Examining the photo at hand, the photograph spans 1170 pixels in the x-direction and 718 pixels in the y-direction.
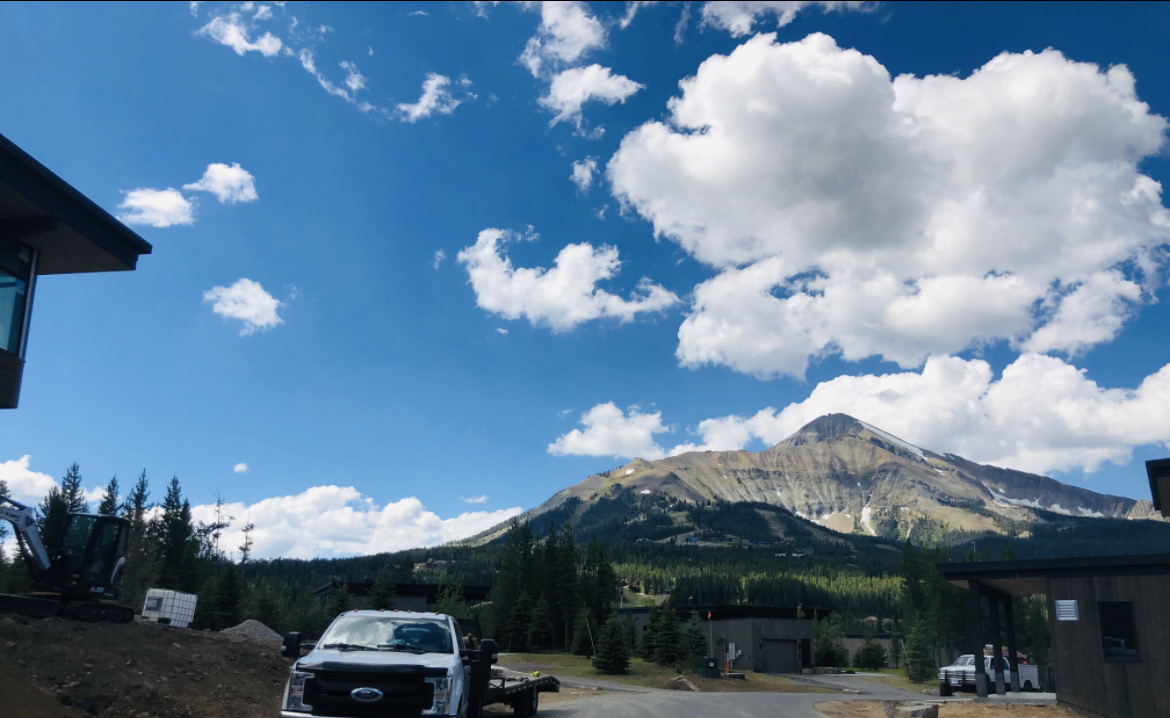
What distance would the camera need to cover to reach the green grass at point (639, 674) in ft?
138

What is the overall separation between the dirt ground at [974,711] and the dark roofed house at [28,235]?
902 inches

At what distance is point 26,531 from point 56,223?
12255mm

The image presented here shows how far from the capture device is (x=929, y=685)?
51.2 m

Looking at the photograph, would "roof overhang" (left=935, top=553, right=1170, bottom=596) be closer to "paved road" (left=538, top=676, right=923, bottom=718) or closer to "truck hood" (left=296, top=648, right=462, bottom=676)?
"paved road" (left=538, top=676, right=923, bottom=718)

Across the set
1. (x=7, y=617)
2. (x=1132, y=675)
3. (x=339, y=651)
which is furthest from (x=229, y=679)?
(x=1132, y=675)

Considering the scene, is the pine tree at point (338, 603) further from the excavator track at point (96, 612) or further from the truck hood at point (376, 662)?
the truck hood at point (376, 662)

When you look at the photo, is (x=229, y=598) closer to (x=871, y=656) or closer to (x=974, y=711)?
(x=974, y=711)

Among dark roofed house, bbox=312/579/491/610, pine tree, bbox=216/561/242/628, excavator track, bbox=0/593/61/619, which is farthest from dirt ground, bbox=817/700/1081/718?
dark roofed house, bbox=312/579/491/610

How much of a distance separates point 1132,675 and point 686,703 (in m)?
12.9

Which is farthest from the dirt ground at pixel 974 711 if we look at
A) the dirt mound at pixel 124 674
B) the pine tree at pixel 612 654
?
the pine tree at pixel 612 654

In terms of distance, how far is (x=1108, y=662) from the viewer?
21.0 meters

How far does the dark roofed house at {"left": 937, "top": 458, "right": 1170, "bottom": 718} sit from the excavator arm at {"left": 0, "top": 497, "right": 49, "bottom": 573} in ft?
89.9

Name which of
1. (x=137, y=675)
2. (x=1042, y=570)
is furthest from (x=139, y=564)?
(x=1042, y=570)

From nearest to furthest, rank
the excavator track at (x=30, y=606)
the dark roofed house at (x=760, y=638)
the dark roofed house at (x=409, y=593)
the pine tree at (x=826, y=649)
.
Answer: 1. the excavator track at (x=30, y=606)
2. the dark roofed house at (x=760, y=638)
3. the dark roofed house at (x=409, y=593)
4. the pine tree at (x=826, y=649)
